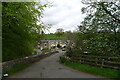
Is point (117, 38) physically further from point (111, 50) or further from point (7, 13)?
point (7, 13)

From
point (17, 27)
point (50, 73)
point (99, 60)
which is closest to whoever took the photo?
point (50, 73)

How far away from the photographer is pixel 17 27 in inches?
485

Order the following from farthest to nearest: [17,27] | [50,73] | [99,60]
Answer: [17,27]
[99,60]
[50,73]

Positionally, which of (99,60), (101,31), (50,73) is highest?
(101,31)

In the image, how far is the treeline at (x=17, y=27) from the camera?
10.6m

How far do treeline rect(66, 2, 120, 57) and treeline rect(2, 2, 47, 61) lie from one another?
5129mm

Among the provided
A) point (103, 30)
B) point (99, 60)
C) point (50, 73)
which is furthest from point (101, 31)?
point (50, 73)

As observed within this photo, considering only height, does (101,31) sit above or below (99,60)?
above

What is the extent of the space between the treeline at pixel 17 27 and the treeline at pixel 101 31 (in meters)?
5.13

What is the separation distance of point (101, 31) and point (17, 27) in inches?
321

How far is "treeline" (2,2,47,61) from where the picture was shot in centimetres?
1055

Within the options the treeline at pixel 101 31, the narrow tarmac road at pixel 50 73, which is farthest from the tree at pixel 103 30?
the narrow tarmac road at pixel 50 73

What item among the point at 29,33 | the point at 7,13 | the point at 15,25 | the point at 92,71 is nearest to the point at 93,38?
the point at 92,71

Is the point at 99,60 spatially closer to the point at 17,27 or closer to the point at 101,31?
the point at 101,31
